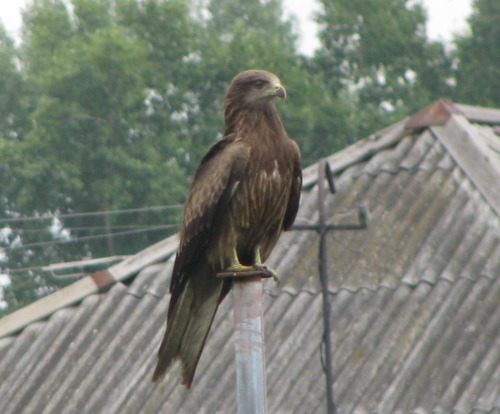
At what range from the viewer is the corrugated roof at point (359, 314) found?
7.64 m

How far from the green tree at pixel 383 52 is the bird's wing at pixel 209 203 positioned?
24618mm

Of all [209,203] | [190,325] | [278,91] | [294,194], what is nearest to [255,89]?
[278,91]

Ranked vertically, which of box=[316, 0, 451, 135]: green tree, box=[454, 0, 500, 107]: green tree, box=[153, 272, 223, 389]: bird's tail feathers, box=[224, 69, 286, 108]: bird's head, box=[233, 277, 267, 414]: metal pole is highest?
box=[316, 0, 451, 135]: green tree

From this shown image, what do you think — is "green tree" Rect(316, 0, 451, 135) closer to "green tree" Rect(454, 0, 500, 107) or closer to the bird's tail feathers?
"green tree" Rect(454, 0, 500, 107)

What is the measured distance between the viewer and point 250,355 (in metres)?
4.26

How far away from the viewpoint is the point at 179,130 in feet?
102

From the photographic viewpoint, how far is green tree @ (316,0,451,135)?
30594 mm

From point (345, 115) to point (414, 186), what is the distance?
21.0 m

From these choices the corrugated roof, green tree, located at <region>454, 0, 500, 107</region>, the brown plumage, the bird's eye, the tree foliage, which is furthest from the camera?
green tree, located at <region>454, 0, 500, 107</region>

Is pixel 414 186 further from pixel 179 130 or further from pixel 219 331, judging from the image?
pixel 179 130

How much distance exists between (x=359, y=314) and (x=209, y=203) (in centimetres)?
313

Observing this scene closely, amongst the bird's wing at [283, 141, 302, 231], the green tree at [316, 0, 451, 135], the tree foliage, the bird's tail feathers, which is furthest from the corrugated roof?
the green tree at [316, 0, 451, 135]

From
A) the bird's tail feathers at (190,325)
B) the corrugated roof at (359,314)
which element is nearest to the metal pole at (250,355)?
the bird's tail feathers at (190,325)

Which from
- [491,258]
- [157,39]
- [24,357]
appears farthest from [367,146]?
[157,39]
